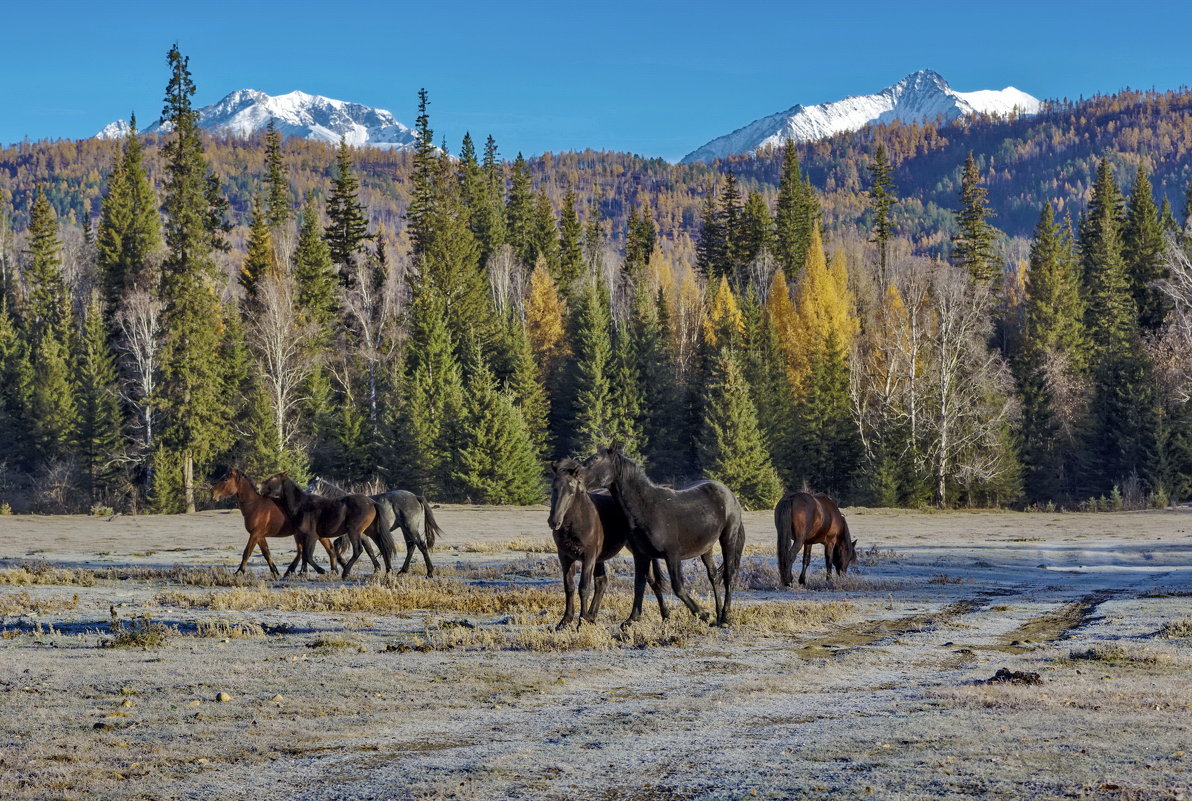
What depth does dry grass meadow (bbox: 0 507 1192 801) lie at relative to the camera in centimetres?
725

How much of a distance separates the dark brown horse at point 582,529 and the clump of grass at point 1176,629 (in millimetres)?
6241

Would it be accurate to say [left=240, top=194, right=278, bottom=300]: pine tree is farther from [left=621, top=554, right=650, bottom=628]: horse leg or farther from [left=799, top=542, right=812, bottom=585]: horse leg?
[left=621, top=554, right=650, bottom=628]: horse leg

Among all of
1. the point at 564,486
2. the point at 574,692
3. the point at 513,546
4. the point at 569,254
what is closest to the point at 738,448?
the point at 513,546

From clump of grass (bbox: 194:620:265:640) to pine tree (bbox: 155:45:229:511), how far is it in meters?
49.0

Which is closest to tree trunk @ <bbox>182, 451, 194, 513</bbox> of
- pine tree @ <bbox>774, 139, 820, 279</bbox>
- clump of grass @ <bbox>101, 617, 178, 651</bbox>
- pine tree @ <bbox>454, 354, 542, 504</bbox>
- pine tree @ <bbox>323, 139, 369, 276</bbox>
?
pine tree @ <bbox>454, 354, 542, 504</bbox>

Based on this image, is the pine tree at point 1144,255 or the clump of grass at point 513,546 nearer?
the clump of grass at point 513,546

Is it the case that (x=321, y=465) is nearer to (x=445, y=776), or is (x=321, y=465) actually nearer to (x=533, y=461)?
(x=533, y=461)

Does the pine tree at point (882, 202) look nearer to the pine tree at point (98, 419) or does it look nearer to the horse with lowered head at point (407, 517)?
the pine tree at point (98, 419)

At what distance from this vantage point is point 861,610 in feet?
59.4

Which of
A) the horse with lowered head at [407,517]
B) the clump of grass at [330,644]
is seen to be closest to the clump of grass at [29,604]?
the clump of grass at [330,644]

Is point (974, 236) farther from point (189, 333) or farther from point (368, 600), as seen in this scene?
point (368, 600)

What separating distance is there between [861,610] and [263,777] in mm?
12385

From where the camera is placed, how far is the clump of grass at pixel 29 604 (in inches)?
664

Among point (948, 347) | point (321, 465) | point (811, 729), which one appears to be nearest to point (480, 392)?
point (321, 465)
